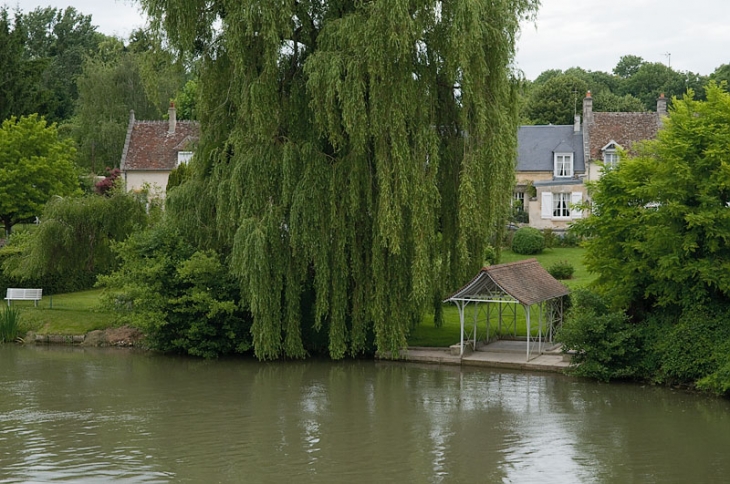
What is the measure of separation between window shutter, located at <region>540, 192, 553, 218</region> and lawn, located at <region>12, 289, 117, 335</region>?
24.3 metres

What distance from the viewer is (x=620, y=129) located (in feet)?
166

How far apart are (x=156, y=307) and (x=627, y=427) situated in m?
13.1

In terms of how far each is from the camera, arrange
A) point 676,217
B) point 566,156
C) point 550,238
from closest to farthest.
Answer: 1. point 676,217
2. point 550,238
3. point 566,156

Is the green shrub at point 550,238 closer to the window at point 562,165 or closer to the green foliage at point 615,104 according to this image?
the window at point 562,165

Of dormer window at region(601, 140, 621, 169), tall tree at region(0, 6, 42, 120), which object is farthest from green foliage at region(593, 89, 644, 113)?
tall tree at region(0, 6, 42, 120)

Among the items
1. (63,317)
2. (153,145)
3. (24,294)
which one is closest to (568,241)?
(153,145)

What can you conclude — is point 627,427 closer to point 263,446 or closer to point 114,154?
point 263,446

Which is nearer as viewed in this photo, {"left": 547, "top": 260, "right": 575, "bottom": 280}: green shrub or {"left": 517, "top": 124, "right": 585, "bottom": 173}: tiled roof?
{"left": 547, "top": 260, "right": 575, "bottom": 280}: green shrub

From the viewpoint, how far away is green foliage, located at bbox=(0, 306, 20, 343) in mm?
29375

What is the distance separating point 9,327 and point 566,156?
101 ft

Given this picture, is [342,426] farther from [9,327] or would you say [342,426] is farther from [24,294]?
[24,294]

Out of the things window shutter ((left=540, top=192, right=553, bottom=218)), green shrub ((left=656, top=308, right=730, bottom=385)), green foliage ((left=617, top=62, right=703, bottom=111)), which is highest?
green foliage ((left=617, top=62, right=703, bottom=111))

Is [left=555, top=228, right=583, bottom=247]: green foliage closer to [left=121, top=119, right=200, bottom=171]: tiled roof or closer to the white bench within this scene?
[left=121, top=119, right=200, bottom=171]: tiled roof

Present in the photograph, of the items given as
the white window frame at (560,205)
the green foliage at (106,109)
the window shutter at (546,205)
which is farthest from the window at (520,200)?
the green foliage at (106,109)
